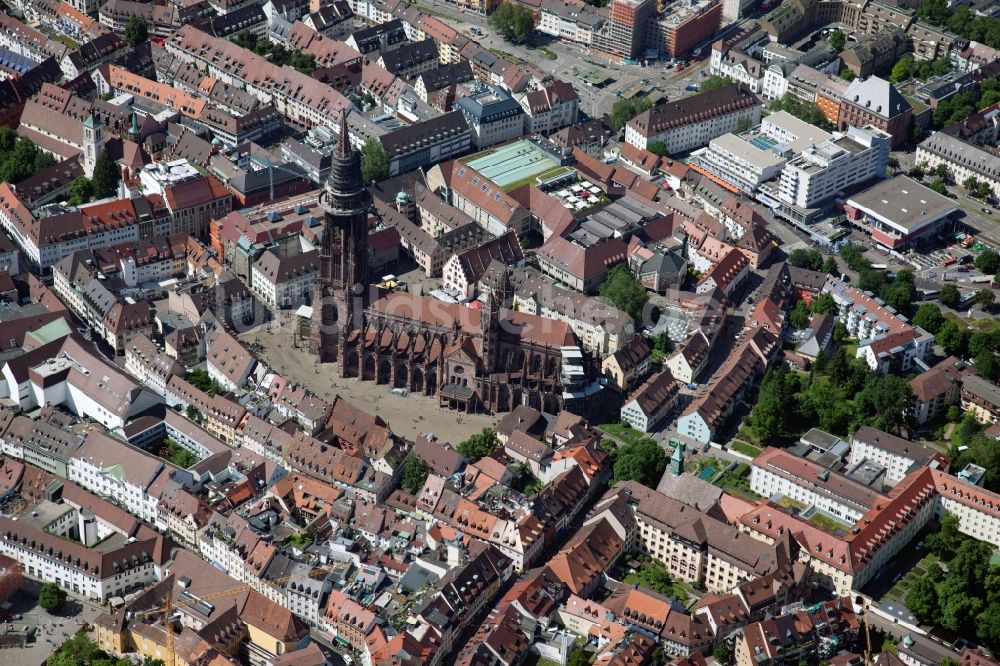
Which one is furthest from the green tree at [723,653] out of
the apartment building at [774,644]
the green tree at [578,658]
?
the green tree at [578,658]

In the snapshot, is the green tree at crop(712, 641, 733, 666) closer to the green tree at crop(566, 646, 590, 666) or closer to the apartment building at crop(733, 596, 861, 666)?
the apartment building at crop(733, 596, 861, 666)

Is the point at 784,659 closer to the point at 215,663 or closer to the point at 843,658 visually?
the point at 843,658

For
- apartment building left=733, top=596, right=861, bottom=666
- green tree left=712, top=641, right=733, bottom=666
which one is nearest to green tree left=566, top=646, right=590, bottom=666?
green tree left=712, top=641, right=733, bottom=666

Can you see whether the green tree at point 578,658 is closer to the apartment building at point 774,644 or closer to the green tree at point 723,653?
the green tree at point 723,653

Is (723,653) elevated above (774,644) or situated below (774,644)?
below

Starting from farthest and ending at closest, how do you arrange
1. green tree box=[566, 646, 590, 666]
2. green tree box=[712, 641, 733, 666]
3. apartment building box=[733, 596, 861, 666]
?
1. green tree box=[712, 641, 733, 666]
2. apartment building box=[733, 596, 861, 666]
3. green tree box=[566, 646, 590, 666]

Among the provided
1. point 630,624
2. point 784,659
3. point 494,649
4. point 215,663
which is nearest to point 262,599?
point 215,663

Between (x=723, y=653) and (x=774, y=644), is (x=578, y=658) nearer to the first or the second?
(x=723, y=653)

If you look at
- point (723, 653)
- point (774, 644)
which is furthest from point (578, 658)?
point (774, 644)

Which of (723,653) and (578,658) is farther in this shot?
(723,653)

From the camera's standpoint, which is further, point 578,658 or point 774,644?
point 774,644

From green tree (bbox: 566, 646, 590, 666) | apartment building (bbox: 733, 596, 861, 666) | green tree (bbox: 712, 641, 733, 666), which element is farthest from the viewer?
green tree (bbox: 712, 641, 733, 666)
